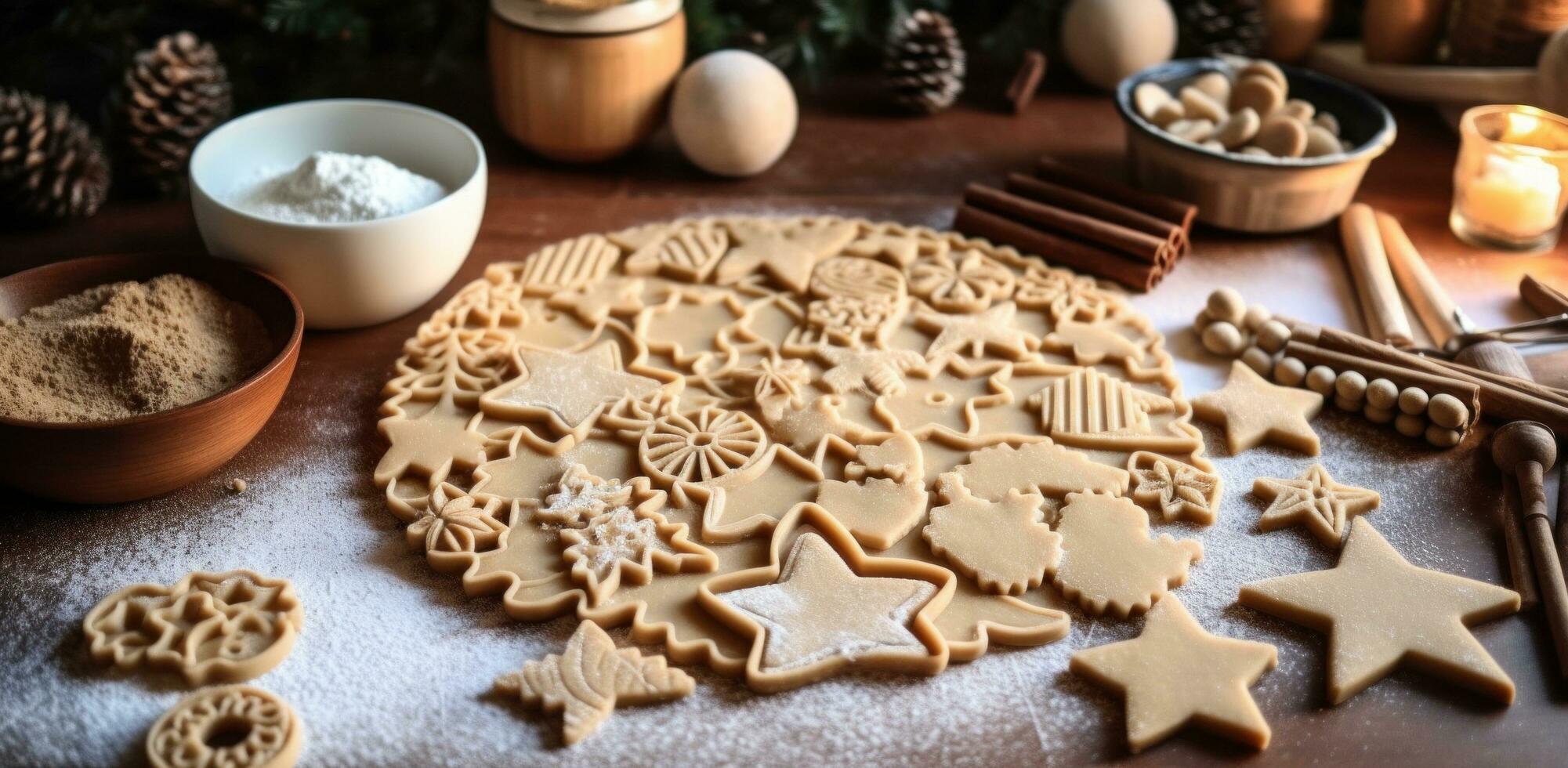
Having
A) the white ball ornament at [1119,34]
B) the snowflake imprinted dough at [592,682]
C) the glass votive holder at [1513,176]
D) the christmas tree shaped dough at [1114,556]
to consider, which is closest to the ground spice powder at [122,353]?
the snowflake imprinted dough at [592,682]

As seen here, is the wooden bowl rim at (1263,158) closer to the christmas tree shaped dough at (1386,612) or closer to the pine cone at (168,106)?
the christmas tree shaped dough at (1386,612)

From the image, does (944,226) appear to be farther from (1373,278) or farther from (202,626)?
(202,626)

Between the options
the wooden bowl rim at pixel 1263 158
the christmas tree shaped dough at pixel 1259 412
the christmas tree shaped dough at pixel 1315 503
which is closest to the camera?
the christmas tree shaped dough at pixel 1315 503


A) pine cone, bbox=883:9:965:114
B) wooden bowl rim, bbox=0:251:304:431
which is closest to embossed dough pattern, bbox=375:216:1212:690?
wooden bowl rim, bbox=0:251:304:431

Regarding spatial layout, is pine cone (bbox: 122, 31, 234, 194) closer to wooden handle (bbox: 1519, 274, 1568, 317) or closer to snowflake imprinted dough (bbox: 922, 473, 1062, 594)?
snowflake imprinted dough (bbox: 922, 473, 1062, 594)

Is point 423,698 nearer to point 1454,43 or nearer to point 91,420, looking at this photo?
point 91,420

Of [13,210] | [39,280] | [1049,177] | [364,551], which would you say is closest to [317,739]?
[364,551]
